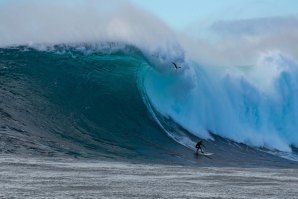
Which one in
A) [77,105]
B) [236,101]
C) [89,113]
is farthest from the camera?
[236,101]

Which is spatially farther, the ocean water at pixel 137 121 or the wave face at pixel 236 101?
the wave face at pixel 236 101

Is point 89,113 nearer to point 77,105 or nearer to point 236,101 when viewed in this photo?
point 77,105

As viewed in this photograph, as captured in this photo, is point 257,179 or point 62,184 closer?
point 62,184

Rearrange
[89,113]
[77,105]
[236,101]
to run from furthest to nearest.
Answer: [236,101] < [77,105] < [89,113]

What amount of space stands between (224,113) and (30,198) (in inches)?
789

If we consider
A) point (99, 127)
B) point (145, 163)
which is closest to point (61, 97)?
point (99, 127)

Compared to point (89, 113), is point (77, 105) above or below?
above

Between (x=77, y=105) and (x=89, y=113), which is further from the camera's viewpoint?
(x=77, y=105)

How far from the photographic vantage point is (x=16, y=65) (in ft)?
84.1

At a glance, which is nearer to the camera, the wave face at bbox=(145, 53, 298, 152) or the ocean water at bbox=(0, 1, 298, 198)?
the ocean water at bbox=(0, 1, 298, 198)

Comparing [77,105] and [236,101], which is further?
[236,101]

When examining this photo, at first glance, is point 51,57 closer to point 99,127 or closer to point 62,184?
point 99,127

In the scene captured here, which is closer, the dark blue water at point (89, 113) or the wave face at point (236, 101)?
the dark blue water at point (89, 113)

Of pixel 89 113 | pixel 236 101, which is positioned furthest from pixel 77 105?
pixel 236 101
